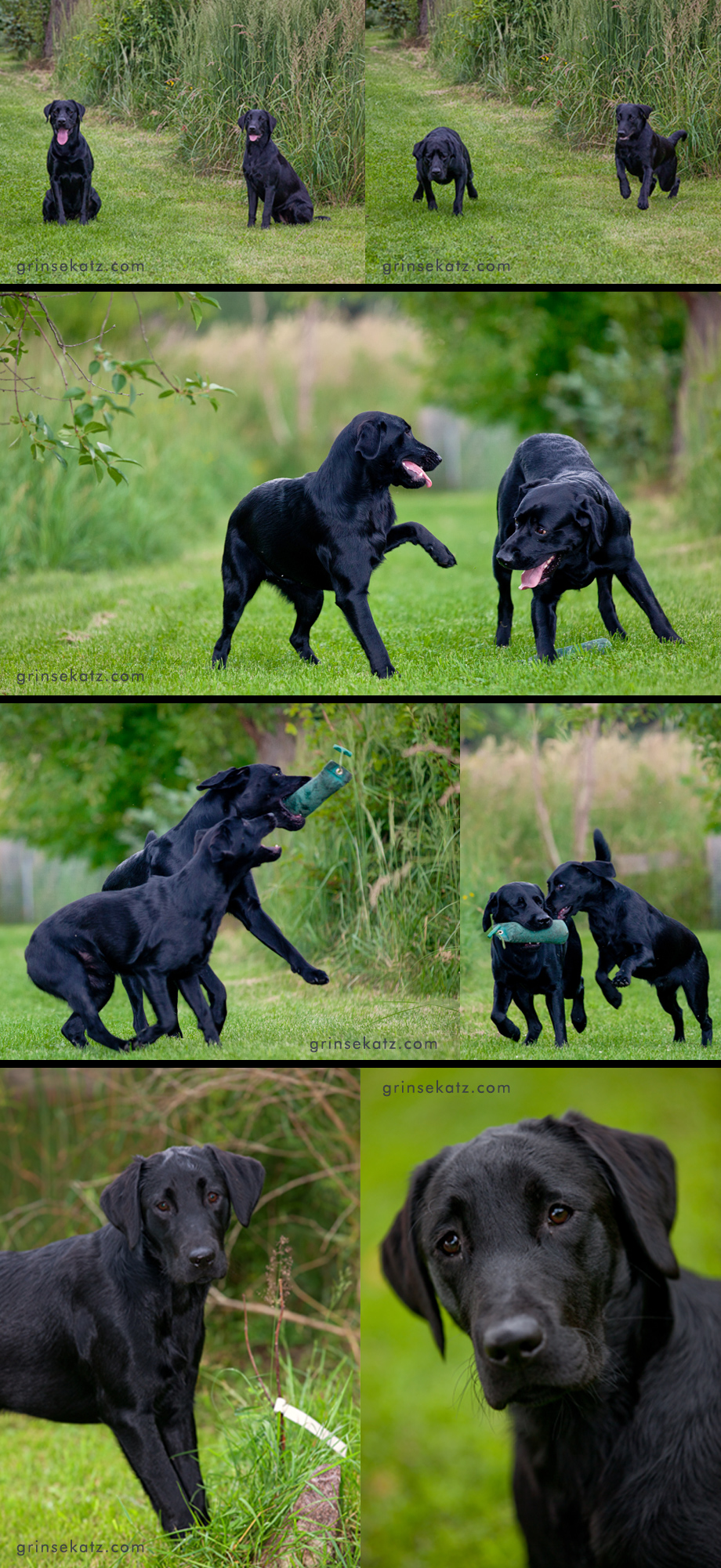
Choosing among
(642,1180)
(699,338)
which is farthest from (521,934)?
(699,338)

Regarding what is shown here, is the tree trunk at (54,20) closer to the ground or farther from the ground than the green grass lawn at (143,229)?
farther from the ground

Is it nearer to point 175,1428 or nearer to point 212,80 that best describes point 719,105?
point 212,80

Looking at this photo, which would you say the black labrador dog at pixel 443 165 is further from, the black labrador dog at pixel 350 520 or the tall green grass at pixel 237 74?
the black labrador dog at pixel 350 520

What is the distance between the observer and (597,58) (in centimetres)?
548

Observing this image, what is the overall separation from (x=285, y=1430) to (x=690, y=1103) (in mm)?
2539

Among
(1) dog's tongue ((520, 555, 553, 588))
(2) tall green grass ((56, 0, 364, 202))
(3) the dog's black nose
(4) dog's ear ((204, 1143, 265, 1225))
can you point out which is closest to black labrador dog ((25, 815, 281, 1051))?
(4) dog's ear ((204, 1143, 265, 1225))

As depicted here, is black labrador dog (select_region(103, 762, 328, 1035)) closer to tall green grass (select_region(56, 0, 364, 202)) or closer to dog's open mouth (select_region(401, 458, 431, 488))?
dog's open mouth (select_region(401, 458, 431, 488))

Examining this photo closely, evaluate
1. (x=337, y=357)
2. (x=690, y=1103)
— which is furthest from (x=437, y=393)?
(x=690, y=1103)

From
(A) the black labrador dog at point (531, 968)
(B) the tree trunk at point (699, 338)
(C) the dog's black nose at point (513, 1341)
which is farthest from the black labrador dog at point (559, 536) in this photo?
(B) the tree trunk at point (699, 338)

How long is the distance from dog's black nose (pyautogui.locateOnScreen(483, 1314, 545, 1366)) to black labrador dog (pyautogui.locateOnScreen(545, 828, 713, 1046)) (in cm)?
165

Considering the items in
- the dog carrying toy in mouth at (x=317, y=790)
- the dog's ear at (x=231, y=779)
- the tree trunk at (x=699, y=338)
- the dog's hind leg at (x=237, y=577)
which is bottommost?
the dog carrying toy in mouth at (x=317, y=790)

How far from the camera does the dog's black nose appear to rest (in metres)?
3.00

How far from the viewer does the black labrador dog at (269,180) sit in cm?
534

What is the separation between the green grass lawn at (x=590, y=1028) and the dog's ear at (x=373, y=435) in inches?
75.5
